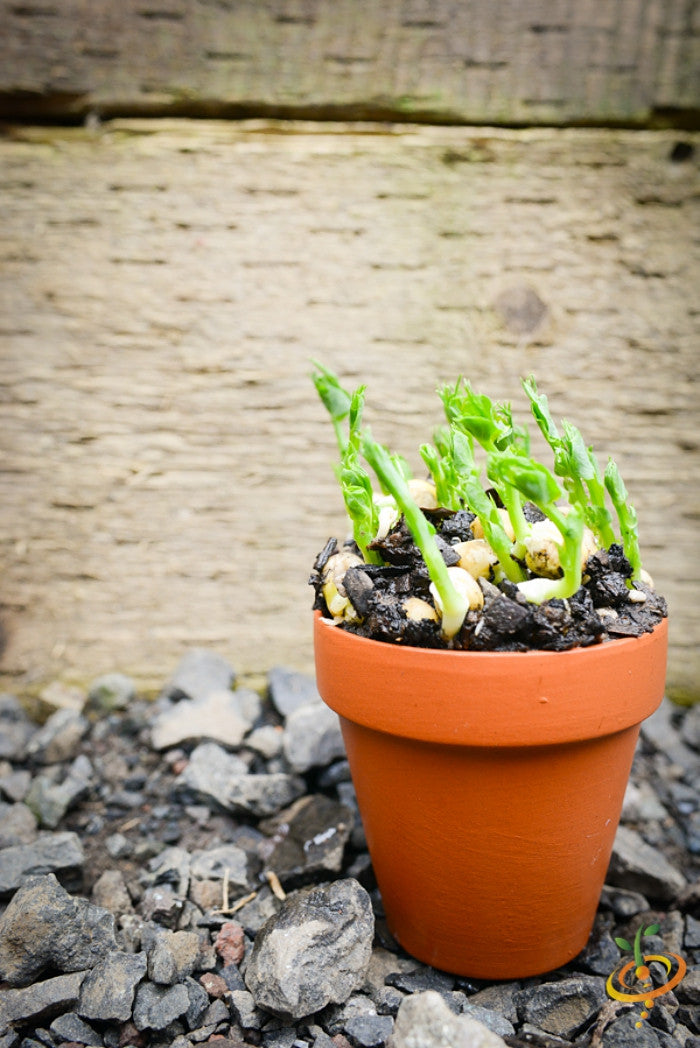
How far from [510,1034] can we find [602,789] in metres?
0.33

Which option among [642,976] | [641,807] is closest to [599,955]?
[642,976]

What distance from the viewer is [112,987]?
941 millimetres

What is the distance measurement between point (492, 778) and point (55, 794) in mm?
940

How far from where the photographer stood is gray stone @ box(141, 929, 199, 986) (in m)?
0.96

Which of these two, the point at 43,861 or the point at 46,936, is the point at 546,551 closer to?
the point at 46,936

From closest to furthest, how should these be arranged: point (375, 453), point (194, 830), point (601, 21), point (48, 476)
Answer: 1. point (375, 453)
2. point (194, 830)
3. point (601, 21)
4. point (48, 476)

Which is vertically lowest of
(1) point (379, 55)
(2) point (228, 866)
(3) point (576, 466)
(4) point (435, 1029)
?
(2) point (228, 866)

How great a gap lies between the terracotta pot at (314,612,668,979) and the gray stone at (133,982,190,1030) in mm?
320

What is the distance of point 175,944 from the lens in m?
1.00

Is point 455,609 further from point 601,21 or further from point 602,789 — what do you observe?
point 601,21

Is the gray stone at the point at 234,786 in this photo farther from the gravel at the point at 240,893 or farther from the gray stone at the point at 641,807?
the gray stone at the point at 641,807

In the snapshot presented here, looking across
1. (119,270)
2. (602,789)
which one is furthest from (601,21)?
(602,789)

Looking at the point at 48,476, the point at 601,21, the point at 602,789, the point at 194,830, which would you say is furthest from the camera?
the point at 48,476

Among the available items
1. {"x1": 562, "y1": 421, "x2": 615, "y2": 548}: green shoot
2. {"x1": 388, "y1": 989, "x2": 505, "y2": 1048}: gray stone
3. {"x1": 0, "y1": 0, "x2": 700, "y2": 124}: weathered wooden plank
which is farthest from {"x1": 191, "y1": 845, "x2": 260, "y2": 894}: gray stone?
{"x1": 0, "y1": 0, "x2": 700, "y2": 124}: weathered wooden plank
